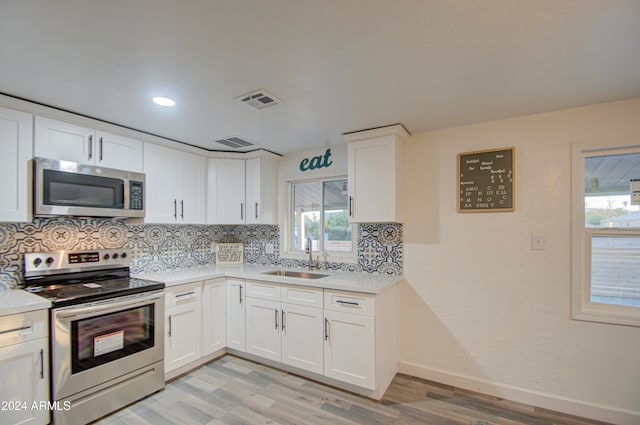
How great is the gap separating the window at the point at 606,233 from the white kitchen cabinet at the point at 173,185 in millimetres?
3551

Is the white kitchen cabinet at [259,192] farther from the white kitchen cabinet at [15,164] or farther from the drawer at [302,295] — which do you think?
the white kitchen cabinet at [15,164]

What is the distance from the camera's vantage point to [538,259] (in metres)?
2.33

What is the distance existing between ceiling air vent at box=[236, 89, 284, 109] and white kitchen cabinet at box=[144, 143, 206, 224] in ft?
4.56

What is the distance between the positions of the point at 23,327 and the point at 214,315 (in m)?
1.49

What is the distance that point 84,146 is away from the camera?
2410 mm

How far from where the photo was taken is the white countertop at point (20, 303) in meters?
1.75

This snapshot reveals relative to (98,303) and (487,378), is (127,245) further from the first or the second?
(487,378)

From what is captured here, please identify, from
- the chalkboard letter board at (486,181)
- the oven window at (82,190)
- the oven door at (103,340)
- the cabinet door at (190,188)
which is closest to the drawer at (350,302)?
the chalkboard letter board at (486,181)

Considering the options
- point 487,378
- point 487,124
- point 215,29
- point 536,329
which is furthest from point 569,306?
point 215,29

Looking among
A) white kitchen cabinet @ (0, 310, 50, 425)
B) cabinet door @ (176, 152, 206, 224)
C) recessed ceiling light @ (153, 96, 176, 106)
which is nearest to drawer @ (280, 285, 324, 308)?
cabinet door @ (176, 152, 206, 224)

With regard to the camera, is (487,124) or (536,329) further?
(487,124)

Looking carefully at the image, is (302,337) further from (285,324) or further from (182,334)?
(182,334)

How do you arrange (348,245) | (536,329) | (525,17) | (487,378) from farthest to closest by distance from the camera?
(348,245) → (487,378) → (536,329) → (525,17)

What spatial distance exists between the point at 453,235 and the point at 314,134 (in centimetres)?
164
